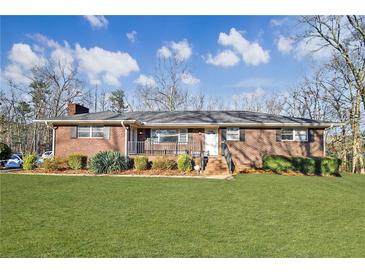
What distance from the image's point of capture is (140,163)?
16.4m

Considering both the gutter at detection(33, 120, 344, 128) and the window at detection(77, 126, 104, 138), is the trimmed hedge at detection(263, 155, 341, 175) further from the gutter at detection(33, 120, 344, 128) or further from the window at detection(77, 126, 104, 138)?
the window at detection(77, 126, 104, 138)

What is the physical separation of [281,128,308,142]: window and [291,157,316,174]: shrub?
2.35 meters

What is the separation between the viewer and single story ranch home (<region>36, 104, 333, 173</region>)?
18.3 metres

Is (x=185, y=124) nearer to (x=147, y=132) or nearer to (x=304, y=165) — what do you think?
(x=147, y=132)

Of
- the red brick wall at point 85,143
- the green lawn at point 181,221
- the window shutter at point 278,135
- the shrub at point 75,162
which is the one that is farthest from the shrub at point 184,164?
the window shutter at point 278,135

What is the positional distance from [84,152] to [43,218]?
12.8 meters

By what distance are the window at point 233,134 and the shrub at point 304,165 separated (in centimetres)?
381

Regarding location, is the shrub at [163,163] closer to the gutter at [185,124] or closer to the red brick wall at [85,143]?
the red brick wall at [85,143]

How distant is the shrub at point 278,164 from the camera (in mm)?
16603

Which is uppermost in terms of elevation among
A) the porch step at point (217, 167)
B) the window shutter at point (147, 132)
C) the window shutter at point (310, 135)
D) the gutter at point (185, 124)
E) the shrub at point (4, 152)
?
the gutter at point (185, 124)

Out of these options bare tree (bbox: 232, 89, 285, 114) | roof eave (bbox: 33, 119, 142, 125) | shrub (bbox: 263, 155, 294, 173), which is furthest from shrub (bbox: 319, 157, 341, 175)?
bare tree (bbox: 232, 89, 285, 114)

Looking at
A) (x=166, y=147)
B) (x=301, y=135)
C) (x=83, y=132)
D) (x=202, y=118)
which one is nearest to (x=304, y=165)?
(x=301, y=135)

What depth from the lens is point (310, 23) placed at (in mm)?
22156
